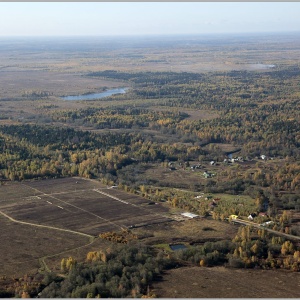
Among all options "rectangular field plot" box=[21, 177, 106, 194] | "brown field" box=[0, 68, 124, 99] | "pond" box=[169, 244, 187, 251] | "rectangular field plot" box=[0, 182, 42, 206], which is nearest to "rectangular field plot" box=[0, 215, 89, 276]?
"pond" box=[169, 244, 187, 251]

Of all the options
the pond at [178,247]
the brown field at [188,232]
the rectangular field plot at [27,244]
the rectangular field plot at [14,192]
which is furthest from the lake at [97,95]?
the pond at [178,247]

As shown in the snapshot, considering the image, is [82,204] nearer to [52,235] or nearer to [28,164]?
[52,235]

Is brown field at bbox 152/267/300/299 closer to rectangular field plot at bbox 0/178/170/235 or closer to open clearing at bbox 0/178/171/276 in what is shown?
open clearing at bbox 0/178/171/276

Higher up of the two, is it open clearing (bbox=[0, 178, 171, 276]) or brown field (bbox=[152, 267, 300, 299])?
open clearing (bbox=[0, 178, 171, 276])

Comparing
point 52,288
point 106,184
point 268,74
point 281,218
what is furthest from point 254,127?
point 268,74

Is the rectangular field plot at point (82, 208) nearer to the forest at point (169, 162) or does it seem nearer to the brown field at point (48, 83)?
the forest at point (169, 162)

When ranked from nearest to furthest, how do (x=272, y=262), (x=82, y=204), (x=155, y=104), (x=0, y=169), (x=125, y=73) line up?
(x=272, y=262) → (x=82, y=204) → (x=0, y=169) → (x=155, y=104) → (x=125, y=73)
